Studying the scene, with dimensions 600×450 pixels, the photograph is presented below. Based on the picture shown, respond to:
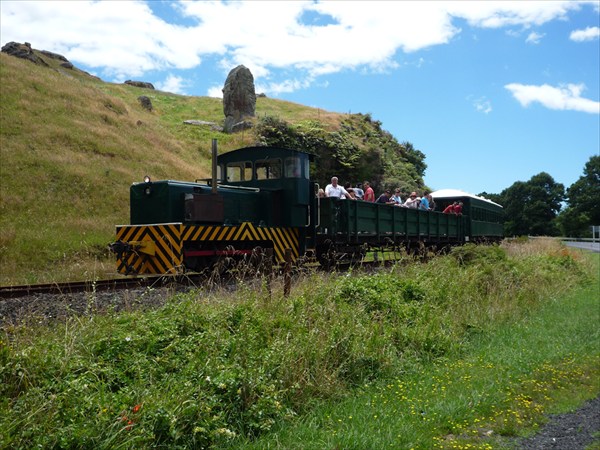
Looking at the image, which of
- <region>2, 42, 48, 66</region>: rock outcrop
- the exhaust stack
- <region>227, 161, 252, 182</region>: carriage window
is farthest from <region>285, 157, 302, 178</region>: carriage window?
<region>2, 42, 48, 66</region>: rock outcrop

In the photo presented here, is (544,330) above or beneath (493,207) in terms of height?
beneath

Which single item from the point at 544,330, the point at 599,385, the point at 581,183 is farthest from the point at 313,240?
the point at 581,183

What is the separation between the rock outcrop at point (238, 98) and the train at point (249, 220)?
83.2ft

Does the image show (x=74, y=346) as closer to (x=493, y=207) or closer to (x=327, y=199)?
(x=327, y=199)

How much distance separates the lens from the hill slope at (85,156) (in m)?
16.4

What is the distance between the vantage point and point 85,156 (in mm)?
25078

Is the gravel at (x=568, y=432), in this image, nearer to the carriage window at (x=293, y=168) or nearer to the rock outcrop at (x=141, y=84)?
the carriage window at (x=293, y=168)

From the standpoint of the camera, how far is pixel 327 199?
14.7 m

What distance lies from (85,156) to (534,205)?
65618mm

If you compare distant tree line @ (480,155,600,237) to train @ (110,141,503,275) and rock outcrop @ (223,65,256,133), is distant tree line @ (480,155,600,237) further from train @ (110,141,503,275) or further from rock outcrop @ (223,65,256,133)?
train @ (110,141,503,275)

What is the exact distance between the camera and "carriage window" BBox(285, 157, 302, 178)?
556 inches

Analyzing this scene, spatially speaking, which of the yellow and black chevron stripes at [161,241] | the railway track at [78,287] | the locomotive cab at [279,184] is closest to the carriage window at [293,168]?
the locomotive cab at [279,184]

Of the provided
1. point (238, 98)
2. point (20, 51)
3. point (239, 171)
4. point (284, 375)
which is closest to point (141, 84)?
point (20, 51)

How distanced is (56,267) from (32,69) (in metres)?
30.6
